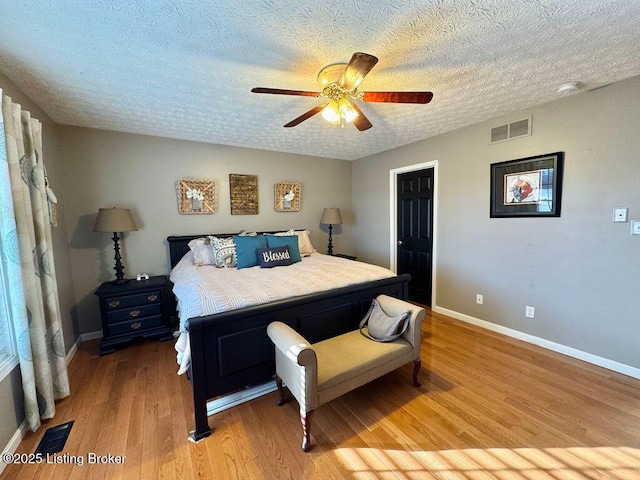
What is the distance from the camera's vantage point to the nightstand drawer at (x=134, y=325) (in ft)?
8.90

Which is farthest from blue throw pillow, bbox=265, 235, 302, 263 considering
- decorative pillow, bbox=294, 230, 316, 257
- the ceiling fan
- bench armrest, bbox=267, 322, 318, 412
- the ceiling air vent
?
the ceiling air vent

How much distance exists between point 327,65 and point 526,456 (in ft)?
8.74

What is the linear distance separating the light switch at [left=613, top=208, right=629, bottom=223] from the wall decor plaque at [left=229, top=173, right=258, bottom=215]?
386 cm

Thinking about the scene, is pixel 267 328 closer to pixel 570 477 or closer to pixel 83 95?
pixel 570 477

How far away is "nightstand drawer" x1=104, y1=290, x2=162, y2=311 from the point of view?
106 inches

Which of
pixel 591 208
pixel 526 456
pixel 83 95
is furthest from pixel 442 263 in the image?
pixel 83 95

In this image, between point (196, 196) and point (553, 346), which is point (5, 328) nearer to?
point (196, 196)

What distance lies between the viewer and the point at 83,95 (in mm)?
2174

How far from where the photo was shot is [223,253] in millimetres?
2998

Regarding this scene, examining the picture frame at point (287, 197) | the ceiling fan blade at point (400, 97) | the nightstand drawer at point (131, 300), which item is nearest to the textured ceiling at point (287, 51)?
the ceiling fan blade at point (400, 97)

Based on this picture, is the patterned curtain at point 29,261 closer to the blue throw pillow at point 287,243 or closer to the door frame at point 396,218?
the blue throw pillow at point 287,243

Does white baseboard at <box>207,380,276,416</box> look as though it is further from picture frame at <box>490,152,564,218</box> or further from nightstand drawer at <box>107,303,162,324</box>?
picture frame at <box>490,152,564,218</box>

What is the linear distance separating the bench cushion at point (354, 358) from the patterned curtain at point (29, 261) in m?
1.82

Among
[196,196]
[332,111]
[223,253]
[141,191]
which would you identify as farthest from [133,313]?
[332,111]
